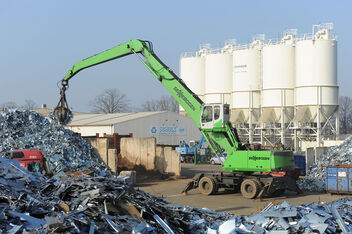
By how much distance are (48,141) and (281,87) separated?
98.6 ft

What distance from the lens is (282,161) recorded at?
63.6 ft

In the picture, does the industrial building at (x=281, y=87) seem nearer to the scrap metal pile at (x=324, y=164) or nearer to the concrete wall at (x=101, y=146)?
the scrap metal pile at (x=324, y=164)

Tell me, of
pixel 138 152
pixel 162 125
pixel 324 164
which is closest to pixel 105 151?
pixel 138 152

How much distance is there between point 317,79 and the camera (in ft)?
145

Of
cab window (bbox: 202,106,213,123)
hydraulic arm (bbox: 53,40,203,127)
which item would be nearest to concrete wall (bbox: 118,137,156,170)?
hydraulic arm (bbox: 53,40,203,127)

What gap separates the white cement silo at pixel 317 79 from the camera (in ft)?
145

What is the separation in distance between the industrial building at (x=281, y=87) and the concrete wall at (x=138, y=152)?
22.0m

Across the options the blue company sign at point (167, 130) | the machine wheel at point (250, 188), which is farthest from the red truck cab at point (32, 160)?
the blue company sign at point (167, 130)

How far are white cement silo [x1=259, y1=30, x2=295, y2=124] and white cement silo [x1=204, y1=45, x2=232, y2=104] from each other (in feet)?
17.2

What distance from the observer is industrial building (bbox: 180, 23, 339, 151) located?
146 feet

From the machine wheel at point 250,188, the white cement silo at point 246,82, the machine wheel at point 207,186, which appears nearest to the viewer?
the machine wheel at point 250,188

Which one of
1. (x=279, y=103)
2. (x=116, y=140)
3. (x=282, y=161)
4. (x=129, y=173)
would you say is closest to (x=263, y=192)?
(x=282, y=161)

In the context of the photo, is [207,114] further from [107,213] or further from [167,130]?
[167,130]

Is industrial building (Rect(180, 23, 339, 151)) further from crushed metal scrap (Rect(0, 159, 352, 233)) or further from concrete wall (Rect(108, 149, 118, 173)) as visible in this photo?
crushed metal scrap (Rect(0, 159, 352, 233))
